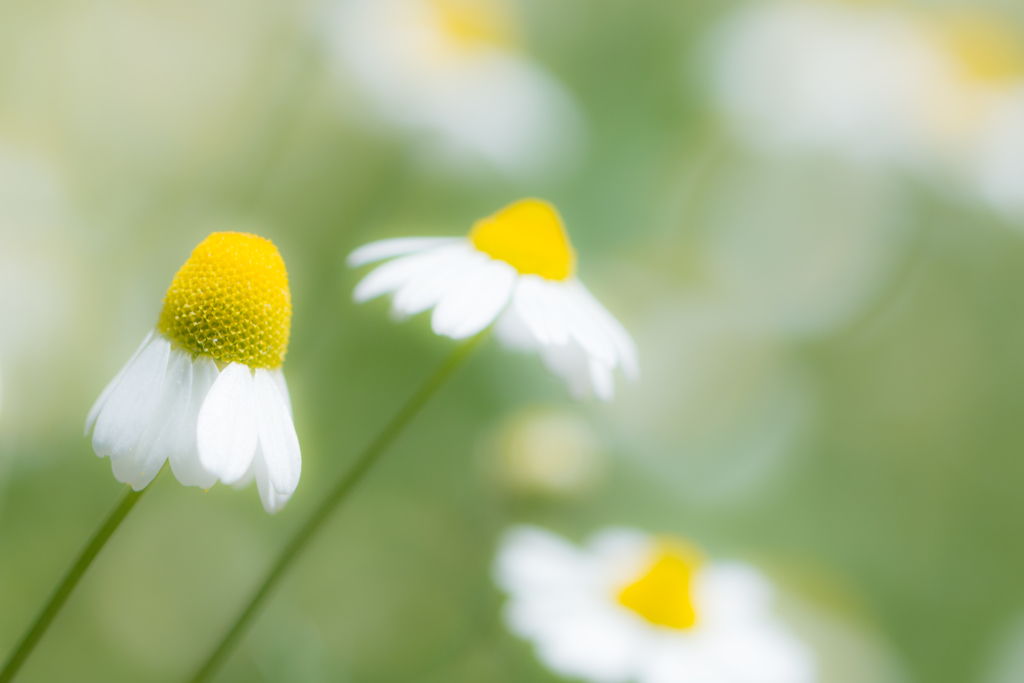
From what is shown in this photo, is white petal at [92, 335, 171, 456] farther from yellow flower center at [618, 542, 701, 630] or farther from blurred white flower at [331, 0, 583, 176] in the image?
blurred white flower at [331, 0, 583, 176]

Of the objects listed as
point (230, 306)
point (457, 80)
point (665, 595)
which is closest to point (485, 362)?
point (457, 80)

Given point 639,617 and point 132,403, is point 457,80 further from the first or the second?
point 132,403

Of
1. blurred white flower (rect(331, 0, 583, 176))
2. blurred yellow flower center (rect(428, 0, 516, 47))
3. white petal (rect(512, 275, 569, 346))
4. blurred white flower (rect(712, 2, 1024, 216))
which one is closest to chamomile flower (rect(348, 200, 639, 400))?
white petal (rect(512, 275, 569, 346))

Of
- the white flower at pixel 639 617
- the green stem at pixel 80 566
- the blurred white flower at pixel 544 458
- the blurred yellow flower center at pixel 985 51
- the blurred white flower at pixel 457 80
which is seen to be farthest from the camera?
the blurred yellow flower center at pixel 985 51

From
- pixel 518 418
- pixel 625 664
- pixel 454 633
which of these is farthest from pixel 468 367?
pixel 625 664

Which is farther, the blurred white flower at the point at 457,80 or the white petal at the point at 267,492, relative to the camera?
the blurred white flower at the point at 457,80

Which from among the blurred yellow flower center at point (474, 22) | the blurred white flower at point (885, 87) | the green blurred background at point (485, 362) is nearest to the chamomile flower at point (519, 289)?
the green blurred background at point (485, 362)

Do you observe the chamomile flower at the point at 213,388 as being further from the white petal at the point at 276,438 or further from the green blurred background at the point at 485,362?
the green blurred background at the point at 485,362
